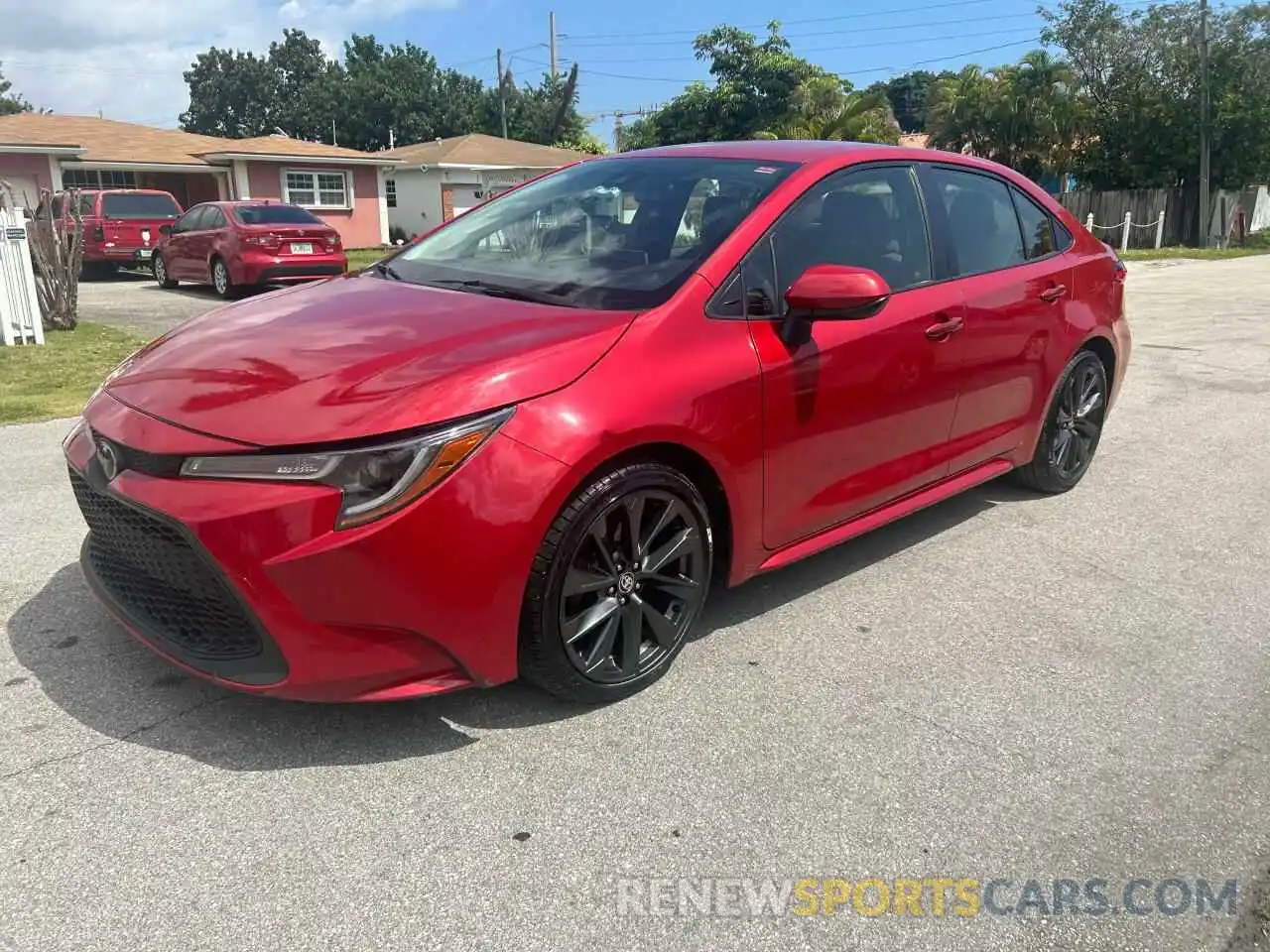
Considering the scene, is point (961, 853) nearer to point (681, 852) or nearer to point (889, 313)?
point (681, 852)

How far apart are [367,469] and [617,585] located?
88cm

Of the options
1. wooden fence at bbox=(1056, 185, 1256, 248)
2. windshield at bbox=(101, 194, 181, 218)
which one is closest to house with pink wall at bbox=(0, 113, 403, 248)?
windshield at bbox=(101, 194, 181, 218)

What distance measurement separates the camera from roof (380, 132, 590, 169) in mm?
35469

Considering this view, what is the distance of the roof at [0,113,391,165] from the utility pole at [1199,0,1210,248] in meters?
24.9

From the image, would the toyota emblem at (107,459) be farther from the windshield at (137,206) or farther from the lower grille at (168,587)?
the windshield at (137,206)

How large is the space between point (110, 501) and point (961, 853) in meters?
2.50

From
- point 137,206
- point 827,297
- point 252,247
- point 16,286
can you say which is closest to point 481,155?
point 137,206

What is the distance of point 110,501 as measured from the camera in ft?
9.57

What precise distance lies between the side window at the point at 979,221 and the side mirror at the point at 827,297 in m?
1.13

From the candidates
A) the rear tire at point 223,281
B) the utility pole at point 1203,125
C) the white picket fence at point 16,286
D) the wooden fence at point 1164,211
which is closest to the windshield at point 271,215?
the rear tire at point 223,281

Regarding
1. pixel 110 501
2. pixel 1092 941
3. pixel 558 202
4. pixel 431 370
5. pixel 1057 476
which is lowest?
pixel 1092 941

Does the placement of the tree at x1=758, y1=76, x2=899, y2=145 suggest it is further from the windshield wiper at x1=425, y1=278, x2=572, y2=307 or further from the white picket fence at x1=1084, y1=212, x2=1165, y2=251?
the windshield wiper at x1=425, y1=278, x2=572, y2=307

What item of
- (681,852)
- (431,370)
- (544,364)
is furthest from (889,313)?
(681,852)

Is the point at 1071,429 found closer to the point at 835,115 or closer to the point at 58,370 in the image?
the point at 58,370
